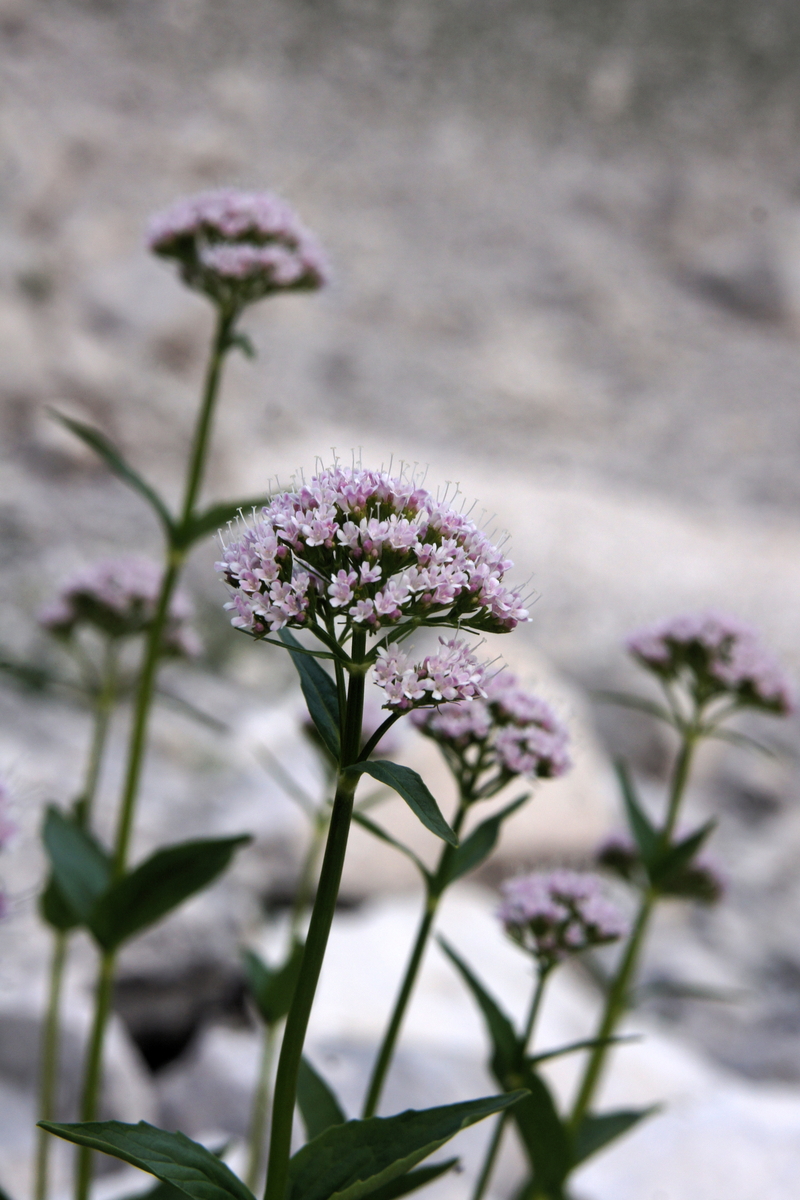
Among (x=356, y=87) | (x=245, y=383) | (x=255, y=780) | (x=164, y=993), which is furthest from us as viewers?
(x=356, y=87)

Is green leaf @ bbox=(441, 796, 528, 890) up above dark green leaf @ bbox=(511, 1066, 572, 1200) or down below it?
above

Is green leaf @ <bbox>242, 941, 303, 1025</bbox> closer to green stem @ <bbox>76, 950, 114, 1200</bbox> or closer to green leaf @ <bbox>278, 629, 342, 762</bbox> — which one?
green stem @ <bbox>76, 950, 114, 1200</bbox>

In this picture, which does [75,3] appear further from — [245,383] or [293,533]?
[293,533]

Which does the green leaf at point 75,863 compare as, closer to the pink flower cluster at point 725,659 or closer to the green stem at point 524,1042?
the green stem at point 524,1042

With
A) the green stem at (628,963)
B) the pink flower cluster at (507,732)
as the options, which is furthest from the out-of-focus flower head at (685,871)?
the pink flower cluster at (507,732)

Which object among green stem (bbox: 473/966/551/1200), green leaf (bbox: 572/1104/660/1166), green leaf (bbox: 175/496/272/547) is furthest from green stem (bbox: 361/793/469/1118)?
green leaf (bbox: 175/496/272/547)

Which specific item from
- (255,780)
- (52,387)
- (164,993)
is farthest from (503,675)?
(52,387)
